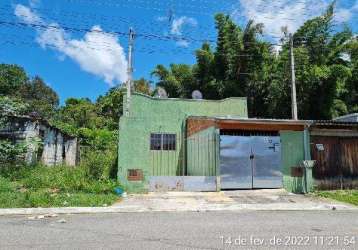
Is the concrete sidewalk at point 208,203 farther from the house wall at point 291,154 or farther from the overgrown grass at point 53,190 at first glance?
the house wall at point 291,154

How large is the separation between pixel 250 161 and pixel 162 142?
5156mm

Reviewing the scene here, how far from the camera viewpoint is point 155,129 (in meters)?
18.3

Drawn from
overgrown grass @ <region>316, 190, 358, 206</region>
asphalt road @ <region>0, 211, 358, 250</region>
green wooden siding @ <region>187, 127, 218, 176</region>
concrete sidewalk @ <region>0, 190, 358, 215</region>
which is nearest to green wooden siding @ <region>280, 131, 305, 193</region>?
concrete sidewalk @ <region>0, 190, 358, 215</region>

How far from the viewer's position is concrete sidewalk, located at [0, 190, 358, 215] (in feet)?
34.4

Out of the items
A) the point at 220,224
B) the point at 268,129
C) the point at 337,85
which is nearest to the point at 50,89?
the point at 337,85

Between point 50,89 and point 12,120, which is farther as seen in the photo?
point 50,89

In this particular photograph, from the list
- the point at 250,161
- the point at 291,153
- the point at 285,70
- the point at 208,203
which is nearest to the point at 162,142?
the point at 250,161

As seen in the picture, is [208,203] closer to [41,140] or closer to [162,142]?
[162,142]

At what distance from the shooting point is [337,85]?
88.3 feet

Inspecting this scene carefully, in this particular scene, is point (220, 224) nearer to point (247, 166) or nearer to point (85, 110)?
point (247, 166)

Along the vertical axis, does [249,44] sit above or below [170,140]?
above

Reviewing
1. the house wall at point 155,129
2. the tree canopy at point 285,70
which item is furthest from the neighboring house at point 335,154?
the tree canopy at point 285,70

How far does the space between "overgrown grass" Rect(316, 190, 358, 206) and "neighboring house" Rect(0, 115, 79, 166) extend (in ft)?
42.7

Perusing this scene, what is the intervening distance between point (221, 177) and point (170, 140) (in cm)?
474
